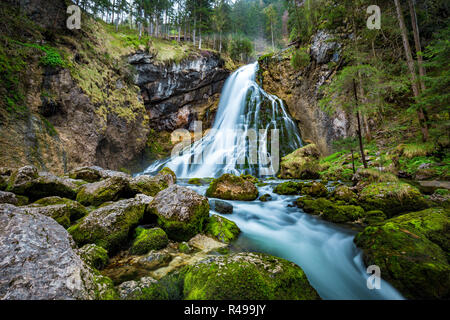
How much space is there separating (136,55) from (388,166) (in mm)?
24558

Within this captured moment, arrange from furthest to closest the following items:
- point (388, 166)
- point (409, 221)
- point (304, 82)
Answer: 1. point (304, 82)
2. point (388, 166)
3. point (409, 221)

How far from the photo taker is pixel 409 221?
378 centimetres

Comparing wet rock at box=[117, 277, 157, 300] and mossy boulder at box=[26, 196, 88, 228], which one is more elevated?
mossy boulder at box=[26, 196, 88, 228]

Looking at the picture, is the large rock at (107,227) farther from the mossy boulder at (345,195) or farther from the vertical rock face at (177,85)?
the vertical rock face at (177,85)

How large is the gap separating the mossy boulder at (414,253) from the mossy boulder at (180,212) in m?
3.45

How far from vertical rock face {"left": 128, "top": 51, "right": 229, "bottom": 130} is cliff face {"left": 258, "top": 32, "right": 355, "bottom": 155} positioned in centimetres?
785

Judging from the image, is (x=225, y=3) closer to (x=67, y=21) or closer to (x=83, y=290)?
(x=67, y=21)

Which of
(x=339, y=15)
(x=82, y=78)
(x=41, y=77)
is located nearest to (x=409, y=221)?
(x=41, y=77)

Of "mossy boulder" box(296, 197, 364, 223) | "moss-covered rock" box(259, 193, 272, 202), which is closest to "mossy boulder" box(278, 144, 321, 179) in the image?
"moss-covered rock" box(259, 193, 272, 202)

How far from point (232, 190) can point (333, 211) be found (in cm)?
418

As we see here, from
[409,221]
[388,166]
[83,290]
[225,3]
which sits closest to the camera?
[83,290]

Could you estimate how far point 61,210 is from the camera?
404 centimetres

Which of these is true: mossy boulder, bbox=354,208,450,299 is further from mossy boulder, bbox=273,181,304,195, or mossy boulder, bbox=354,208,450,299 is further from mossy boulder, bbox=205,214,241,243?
mossy boulder, bbox=273,181,304,195

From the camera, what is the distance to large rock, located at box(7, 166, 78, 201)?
5457mm
